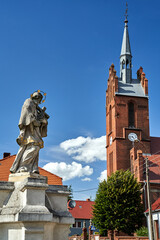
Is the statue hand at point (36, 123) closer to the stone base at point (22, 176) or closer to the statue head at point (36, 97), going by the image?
the statue head at point (36, 97)

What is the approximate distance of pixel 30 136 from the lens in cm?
872

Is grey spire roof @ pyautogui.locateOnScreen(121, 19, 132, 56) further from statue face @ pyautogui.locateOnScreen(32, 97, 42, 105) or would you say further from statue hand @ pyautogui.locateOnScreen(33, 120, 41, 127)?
statue hand @ pyautogui.locateOnScreen(33, 120, 41, 127)

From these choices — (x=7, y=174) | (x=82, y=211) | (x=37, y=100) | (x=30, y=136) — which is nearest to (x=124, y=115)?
(x=82, y=211)

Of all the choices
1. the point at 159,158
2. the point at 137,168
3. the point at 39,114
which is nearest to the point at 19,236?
the point at 39,114

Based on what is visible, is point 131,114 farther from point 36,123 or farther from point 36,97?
point 36,123

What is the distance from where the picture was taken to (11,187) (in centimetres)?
823

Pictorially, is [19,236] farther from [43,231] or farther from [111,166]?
[111,166]

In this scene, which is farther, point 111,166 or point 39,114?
point 111,166

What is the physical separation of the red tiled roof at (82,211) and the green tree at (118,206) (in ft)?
90.7

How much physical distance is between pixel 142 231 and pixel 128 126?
2233 centimetres

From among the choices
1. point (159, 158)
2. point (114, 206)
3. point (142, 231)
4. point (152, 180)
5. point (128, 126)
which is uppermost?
point (128, 126)

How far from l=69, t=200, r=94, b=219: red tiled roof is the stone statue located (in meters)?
63.5

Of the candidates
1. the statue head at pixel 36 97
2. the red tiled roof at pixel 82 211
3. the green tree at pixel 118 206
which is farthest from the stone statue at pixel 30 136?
the red tiled roof at pixel 82 211

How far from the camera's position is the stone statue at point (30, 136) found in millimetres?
8531
